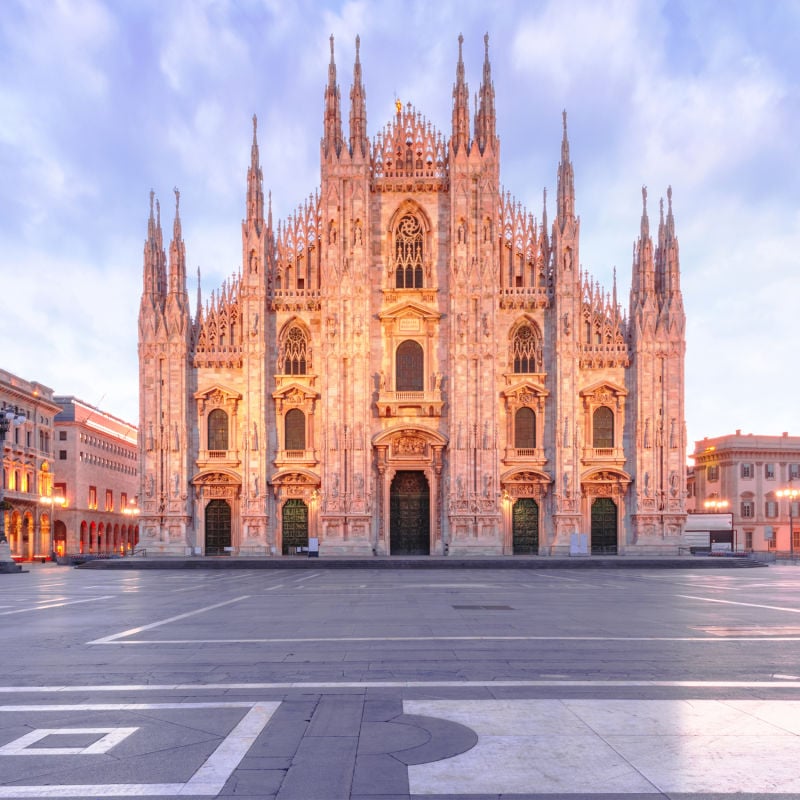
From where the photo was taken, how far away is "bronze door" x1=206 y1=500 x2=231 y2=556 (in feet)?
164

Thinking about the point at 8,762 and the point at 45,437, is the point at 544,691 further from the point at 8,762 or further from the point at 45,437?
the point at 45,437

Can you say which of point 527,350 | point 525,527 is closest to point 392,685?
point 525,527

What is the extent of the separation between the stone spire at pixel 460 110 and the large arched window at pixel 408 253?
4.93m

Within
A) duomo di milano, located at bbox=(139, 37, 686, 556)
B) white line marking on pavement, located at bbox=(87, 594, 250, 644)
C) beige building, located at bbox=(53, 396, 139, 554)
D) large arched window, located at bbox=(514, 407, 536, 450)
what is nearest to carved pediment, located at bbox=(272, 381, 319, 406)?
duomo di milano, located at bbox=(139, 37, 686, 556)

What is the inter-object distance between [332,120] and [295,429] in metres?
17.9

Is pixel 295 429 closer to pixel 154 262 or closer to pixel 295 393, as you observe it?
pixel 295 393

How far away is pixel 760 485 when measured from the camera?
82.1 m

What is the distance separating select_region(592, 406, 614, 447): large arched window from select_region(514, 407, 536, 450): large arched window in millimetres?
3470

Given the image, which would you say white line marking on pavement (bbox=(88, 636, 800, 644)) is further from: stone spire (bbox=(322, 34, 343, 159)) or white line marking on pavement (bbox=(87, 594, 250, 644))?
stone spire (bbox=(322, 34, 343, 159))

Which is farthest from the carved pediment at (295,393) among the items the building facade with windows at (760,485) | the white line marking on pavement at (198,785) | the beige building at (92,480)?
the building facade with windows at (760,485)

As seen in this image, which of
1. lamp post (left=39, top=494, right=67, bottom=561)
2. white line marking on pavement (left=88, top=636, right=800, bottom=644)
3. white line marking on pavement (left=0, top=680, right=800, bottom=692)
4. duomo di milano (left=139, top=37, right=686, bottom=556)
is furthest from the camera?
lamp post (left=39, top=494, right=67, bottom=561)

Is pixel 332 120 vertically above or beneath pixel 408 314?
above

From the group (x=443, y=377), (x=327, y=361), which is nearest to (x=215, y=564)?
(x=327, y=361)

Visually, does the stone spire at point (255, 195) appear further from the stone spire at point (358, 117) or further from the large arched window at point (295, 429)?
the large arched window at point (295, 429)
